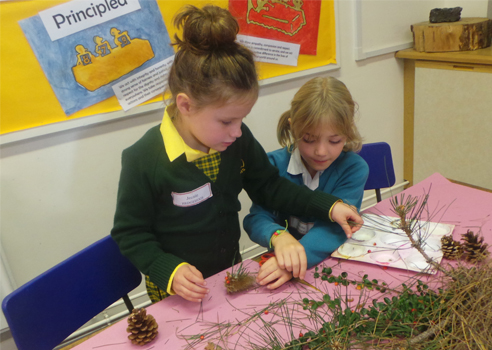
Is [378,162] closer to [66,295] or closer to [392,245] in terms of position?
[392,245]

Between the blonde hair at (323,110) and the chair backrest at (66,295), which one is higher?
the blonde hair at (323,110)

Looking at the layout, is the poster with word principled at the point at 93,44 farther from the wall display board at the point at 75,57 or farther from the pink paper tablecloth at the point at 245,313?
the pink paper tablecloth at the point at 245,313

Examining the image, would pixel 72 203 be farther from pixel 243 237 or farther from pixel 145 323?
pixel 145 323

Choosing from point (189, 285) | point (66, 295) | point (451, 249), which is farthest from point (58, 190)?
point (451, 249)

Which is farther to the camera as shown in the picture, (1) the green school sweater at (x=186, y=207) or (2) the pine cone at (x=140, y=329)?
(1) the green school sweater at (x=186, y=207)

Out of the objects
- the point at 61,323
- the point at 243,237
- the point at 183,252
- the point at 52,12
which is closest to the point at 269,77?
the point at 243,237

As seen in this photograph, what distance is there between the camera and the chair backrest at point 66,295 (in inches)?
35.4

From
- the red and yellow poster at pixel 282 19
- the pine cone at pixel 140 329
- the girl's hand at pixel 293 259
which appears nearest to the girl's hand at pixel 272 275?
the girl's hand at pixel 293 259

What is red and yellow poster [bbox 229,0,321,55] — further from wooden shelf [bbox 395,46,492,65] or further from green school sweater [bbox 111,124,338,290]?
green school sweater [bbox 111,124,338,290]

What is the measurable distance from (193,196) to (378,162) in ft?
2.65

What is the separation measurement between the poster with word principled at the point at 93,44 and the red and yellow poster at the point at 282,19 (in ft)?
1.26

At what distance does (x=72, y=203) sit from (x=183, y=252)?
2.31 feet

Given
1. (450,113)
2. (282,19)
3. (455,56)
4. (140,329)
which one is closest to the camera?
(140,329)

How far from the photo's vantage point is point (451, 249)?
868 mm
